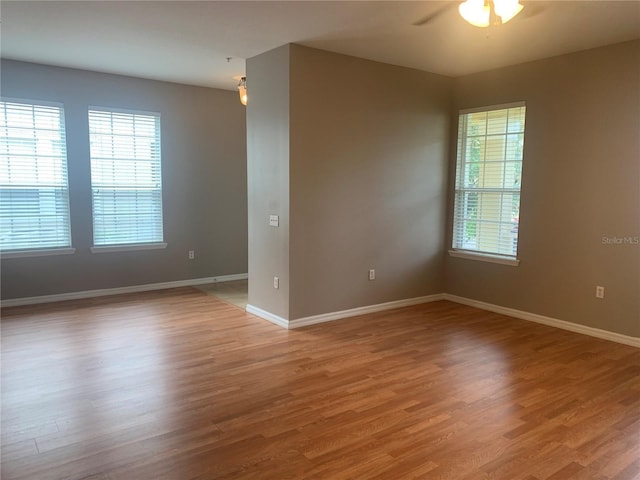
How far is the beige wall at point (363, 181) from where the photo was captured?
432 cm

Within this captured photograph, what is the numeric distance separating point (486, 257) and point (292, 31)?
3.13m

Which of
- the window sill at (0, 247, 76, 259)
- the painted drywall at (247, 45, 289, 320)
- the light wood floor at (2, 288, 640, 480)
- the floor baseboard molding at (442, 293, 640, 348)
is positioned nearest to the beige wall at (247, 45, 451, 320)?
the painted drywall at (247, 45, 289, 320)

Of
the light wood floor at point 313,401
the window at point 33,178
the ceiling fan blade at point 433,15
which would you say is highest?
the ceiling fan blade at point 433,15

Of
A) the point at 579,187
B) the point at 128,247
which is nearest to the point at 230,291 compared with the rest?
the point at 128,247

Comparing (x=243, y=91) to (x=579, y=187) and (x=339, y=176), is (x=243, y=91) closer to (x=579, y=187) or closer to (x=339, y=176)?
(x=339, y=176)

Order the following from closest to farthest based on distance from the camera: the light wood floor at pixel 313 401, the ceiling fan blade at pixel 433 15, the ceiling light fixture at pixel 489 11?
the light wood floor at pixel 313 401 → the ceiling light fixture at pixel 489 11 → the ceiling fan blade at pixel 433 15

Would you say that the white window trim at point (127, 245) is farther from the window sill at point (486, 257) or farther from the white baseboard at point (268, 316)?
the window sill at point (486, 257)

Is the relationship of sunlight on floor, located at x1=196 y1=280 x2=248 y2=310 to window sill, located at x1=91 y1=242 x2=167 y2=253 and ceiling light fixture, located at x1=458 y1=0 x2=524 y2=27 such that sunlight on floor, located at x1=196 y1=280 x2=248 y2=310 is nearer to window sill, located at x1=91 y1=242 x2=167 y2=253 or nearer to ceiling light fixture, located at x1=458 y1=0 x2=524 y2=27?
window sill, located at x1=91 y1=242 x2=167 y2=253

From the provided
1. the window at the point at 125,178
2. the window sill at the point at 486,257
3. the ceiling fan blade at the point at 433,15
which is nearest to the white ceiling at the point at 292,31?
the ceiling fan blade at the point at 433,15

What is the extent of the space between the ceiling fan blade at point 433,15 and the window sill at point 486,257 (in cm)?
262

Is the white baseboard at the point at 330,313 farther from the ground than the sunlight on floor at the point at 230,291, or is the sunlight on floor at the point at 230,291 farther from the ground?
the white baseboard at the point at 330,313

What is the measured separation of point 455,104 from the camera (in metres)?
5.39

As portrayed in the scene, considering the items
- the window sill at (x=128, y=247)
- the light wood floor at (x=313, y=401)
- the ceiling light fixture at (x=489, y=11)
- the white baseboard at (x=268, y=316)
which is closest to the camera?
the light wood floor at (x=313, y=401)

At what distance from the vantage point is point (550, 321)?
4.62 metres
